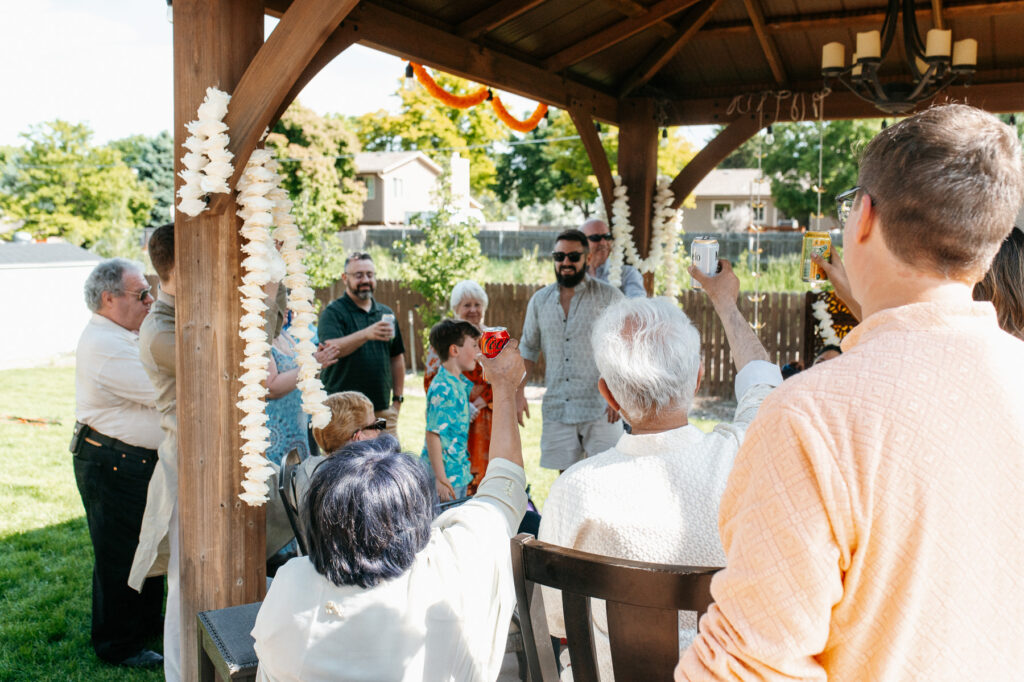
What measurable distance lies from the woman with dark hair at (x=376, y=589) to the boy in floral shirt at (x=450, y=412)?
6.19 feet

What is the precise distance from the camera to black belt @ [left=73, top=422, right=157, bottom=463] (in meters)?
3.45

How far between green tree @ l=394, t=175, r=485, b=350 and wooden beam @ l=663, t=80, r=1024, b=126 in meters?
4.97

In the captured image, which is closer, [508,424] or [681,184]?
[508,424]

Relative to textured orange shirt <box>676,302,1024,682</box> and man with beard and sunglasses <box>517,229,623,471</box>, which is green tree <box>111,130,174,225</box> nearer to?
man with beard and sunglasses <box>517,229,623,471</box>

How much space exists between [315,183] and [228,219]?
2668 centimetres

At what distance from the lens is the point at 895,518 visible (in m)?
0.89

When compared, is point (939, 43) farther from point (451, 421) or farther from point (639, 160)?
point (451, 421)

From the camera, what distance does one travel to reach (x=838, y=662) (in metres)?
0.95

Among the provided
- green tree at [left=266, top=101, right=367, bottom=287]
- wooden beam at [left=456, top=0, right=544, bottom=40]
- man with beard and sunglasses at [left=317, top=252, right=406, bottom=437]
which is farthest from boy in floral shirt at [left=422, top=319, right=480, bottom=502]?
green tree at [left=266, top=101, right=367, bottom=287]

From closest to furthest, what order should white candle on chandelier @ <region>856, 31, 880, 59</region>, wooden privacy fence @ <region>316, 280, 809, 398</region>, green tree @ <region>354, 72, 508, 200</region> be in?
white candle on chandelier @ <region>856, 31, 880, 59</region>
wooden privacy fence @ <region>316, 280, 809, 398</region>
green tree @ <region>354, 72, 508, 200</region>

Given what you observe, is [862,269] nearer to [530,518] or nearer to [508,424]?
[508,424]

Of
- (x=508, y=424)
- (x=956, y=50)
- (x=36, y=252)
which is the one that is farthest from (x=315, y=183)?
(x=508, y=424)

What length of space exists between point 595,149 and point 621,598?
15.4 ft

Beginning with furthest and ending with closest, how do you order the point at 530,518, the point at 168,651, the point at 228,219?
1. the point at 530,518
2. the point at 168,651
3. the point at 228,219
